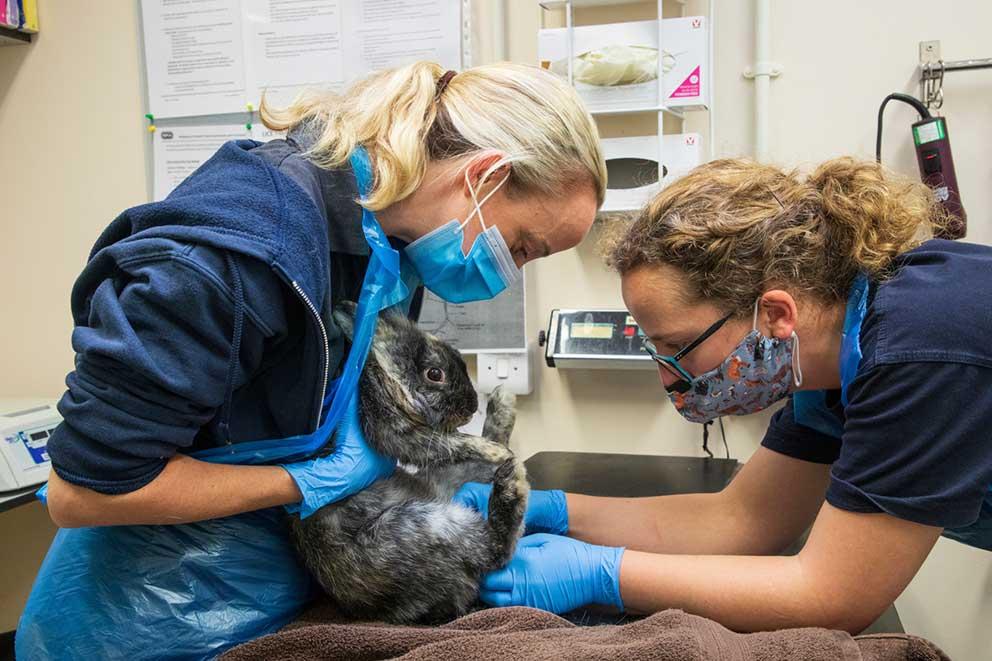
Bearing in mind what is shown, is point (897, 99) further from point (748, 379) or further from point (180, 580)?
point (180, 580)

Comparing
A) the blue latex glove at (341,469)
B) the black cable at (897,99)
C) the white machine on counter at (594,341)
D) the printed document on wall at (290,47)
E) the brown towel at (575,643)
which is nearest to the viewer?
the brown towel at (575,643)

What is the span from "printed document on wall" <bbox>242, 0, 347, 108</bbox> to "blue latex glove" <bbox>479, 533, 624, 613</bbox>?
1632mm

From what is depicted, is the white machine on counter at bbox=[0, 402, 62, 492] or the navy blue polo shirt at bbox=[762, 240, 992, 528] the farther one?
the white machine on counter at bbox=[0, 402, 62, 492]

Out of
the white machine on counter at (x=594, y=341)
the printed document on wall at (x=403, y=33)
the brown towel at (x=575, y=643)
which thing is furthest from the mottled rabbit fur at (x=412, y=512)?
the printed document on wall at (x=403, y=33)

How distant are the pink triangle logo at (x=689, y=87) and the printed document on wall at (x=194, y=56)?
1326 millimetres

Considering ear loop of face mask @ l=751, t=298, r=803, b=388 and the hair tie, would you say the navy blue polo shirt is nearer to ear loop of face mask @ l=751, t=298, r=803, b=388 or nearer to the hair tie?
ear loop of face mask @ l=751, t=298, r=803, b=388

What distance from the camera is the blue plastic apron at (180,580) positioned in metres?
0.94

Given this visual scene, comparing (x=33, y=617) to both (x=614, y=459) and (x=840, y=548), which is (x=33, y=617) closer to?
(x=840, y=548)

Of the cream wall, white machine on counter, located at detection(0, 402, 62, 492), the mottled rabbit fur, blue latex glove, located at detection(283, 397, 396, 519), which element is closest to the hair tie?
the mottled rabbit fur

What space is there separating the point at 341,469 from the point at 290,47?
5.46 feet

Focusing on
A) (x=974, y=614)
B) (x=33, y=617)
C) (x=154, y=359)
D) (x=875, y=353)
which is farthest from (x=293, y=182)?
(x=974, y=614)

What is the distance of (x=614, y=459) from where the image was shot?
2.06 meters

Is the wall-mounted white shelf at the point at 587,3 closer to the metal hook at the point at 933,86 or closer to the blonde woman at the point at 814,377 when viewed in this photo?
the metal hook at the point at 933,86

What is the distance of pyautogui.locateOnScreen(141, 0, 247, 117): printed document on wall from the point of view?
2.31 metres
